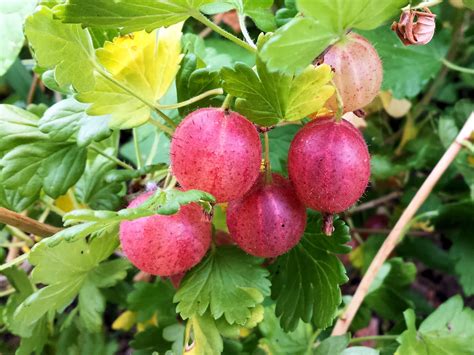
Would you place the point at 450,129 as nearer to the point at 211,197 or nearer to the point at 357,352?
the point at 357,352

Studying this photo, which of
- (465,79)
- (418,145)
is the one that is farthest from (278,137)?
(465,79)

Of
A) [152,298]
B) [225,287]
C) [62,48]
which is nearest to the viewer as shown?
[62,48]

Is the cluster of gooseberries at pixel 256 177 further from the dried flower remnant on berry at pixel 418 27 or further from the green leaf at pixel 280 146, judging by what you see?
the green leaf at pixel 280 146

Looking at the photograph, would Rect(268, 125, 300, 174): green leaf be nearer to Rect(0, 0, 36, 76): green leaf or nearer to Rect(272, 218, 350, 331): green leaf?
Rect(272, 218, 350, 331): green leaf


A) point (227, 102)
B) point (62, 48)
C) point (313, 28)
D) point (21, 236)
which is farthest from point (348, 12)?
point (21, 236)

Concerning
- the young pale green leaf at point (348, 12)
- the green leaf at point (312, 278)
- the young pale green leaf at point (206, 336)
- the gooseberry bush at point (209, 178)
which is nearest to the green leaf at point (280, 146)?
the gooseberry bush at point (209, 178)

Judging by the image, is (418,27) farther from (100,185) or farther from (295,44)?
(100,185)

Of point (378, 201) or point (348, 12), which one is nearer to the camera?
point (348, 12)
